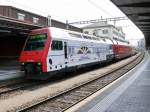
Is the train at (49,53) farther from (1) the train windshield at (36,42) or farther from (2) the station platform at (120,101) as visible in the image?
(2) the station platform at (120,101)

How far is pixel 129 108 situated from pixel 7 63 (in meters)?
23.0

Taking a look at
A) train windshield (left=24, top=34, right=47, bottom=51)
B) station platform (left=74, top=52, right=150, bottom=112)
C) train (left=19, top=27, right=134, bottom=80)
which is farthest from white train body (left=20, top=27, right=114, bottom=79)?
station platform (left=74, top=52, right=150, bottom=112)

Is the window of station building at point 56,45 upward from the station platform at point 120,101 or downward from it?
upward

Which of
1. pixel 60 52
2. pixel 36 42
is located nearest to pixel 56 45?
pixel 60 52


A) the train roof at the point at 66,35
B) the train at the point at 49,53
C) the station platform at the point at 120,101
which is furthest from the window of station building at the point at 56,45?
the station platform at the point at 120,101

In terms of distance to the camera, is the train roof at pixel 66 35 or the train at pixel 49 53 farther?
the train roof at pixel 66 35

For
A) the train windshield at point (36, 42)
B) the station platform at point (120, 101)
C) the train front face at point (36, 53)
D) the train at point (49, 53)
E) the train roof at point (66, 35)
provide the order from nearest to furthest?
the station platform at point (120, 101) → the train front face at point (36, 53) → the train at point (49, 53) → the train windshield at point (36, 42) → the train roof at point (66, 35)

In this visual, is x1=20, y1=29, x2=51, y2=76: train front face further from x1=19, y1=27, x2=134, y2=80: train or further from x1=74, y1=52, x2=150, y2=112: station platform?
x1=74, y1=52, x2=150, y2=112: station platform

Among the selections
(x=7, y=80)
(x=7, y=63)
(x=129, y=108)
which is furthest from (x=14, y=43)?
(x=129, y=108)

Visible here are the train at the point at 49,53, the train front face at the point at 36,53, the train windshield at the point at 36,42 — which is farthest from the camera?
the train windshield at the point at 36,42

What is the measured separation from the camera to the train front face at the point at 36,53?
16531 mm

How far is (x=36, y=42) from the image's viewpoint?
17.8 m

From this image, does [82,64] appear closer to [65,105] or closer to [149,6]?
[149,6]

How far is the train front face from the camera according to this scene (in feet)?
54.2
